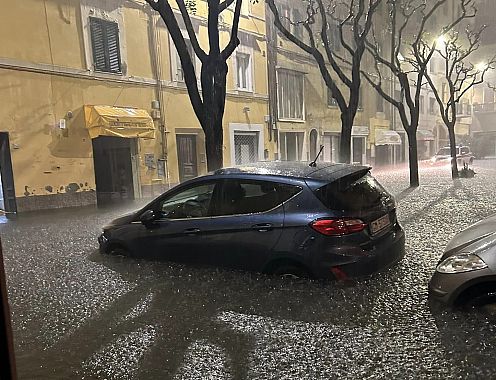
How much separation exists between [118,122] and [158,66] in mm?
1807

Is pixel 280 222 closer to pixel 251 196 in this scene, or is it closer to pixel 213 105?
pixel 251 196

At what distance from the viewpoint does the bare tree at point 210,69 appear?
5.58 m

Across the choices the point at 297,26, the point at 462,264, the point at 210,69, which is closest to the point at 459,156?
the point at 297,26

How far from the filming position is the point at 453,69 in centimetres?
1266

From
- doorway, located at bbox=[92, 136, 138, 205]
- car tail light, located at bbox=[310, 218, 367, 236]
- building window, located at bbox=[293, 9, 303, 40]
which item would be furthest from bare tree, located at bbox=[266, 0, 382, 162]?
car tail light, located at bbox=[310, 218, 367, 236]

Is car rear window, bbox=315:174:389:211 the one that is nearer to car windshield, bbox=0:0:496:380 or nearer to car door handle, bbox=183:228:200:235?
car windshield, bbox=0:0:496:380

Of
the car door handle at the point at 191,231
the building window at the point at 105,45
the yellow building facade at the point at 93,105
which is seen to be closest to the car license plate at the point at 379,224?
the car door handle at the point at 191,231

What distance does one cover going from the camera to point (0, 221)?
253 inches

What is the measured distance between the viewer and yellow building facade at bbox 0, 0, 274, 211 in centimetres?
726

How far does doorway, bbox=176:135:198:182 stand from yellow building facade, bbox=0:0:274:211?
0.02m

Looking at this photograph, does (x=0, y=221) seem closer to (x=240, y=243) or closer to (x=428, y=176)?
(x=240, y=243)

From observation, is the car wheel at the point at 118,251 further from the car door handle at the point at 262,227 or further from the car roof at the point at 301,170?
the car door handle at the point at 262,227

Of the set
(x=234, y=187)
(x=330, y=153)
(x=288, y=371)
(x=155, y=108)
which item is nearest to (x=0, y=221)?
(x=155, y=108)

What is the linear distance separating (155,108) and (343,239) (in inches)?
285
